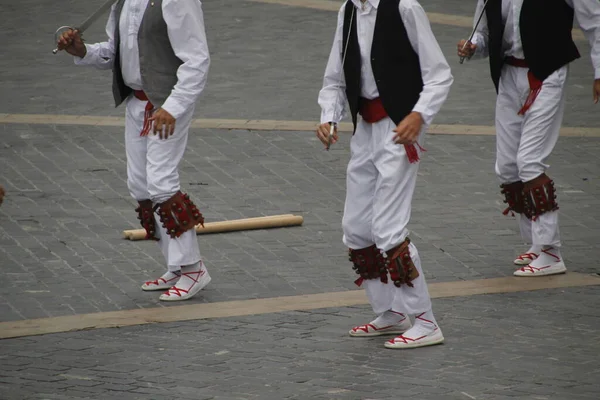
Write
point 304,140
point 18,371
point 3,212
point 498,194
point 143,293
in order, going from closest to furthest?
1. point 18,371
2. point 143,293
3. point 3,212
4. point 498,194
5. point 304,140

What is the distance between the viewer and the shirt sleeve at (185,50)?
8.14 metres

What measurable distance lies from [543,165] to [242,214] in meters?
2.54

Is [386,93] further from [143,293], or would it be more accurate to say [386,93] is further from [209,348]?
[143,293]

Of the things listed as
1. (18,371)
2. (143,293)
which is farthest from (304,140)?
(18,371)

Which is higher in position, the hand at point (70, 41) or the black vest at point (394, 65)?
the black vest at point (394, 65)

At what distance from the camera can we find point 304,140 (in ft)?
41.6

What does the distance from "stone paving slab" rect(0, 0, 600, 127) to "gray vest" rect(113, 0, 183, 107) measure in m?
5.10

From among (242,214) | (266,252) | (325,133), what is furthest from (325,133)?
(242,214)

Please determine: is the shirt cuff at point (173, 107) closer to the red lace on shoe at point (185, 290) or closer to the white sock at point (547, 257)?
the red lace on shoe at point (185, 290)

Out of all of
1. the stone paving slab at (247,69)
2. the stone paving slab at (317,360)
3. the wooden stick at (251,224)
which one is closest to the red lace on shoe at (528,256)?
the stone paving slab at (317,360)

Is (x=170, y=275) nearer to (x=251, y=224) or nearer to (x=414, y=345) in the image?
(x=251, y=224)

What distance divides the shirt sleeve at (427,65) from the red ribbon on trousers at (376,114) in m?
0.18

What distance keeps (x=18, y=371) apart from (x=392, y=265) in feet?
6.57

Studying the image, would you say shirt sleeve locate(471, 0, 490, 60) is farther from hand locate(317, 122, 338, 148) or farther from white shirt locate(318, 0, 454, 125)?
hand locate(317, 122, 338, 148)
